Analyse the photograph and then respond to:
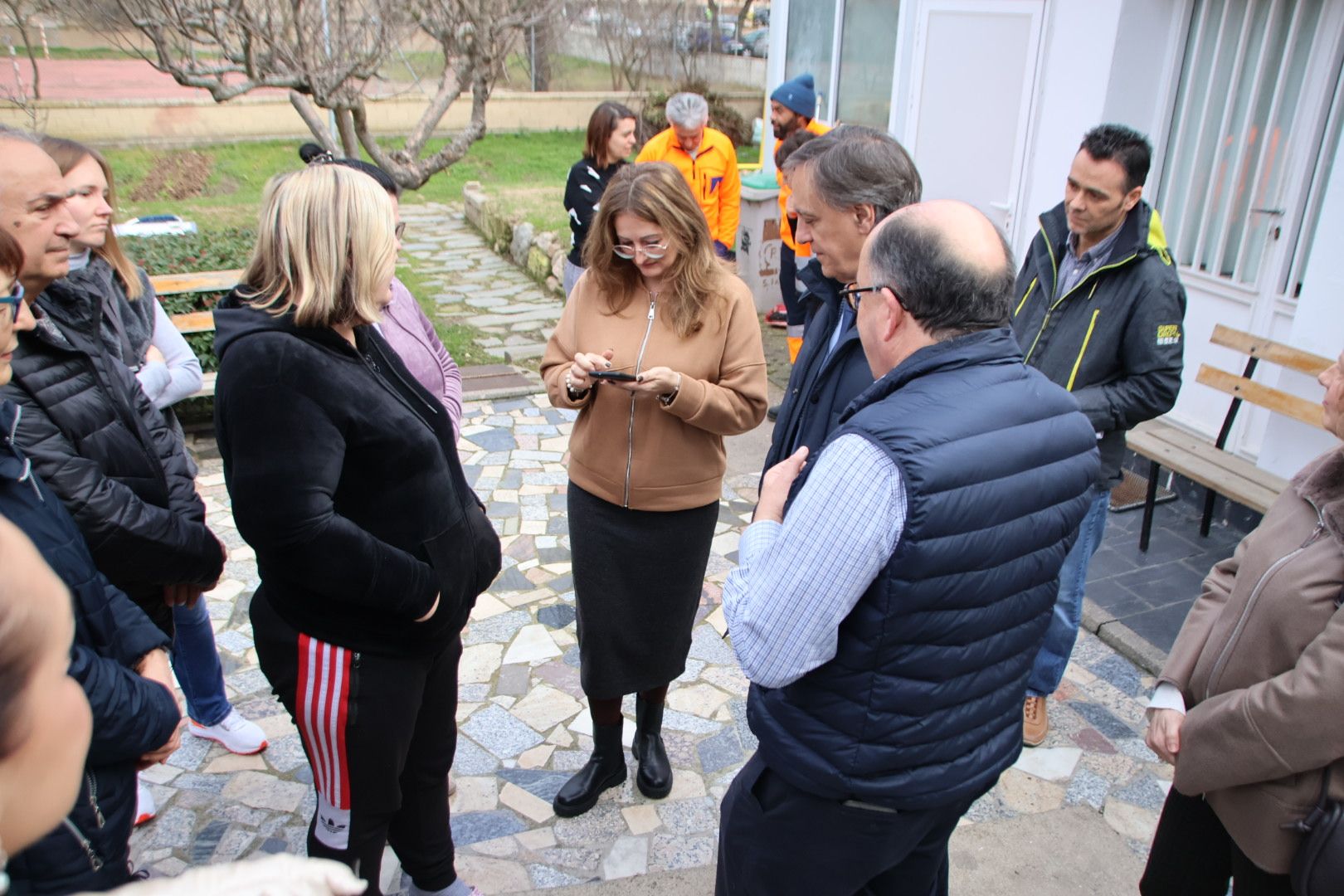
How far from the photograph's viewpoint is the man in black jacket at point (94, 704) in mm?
1882

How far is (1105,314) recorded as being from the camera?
10.9 ft

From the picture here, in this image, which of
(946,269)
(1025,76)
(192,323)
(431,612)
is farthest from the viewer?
(1025,76)

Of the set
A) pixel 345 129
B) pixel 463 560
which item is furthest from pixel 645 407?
pixel 345 129

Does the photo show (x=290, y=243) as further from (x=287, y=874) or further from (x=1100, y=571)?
(x=1100, y=571)

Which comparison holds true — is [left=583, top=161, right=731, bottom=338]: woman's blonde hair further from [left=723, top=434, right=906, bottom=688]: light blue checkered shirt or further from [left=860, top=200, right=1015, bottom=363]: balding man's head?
[left=723, top=434, right=906, bottom=688]: light blue checkered shirt

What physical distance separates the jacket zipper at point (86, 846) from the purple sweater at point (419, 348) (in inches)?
58.1

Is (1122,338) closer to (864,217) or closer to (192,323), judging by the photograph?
(864,217)

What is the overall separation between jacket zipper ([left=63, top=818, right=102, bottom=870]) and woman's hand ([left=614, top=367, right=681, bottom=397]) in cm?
168

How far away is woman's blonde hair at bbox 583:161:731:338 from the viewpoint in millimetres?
2830

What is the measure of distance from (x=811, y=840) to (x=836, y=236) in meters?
1.46

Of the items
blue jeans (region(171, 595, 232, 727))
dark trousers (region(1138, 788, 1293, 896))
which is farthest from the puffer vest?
blue jeans (region(171, 595, 232, 727))

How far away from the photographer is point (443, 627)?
2357mm

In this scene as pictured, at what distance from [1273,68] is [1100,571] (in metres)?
2.95

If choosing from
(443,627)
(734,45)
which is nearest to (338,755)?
(443,627)
